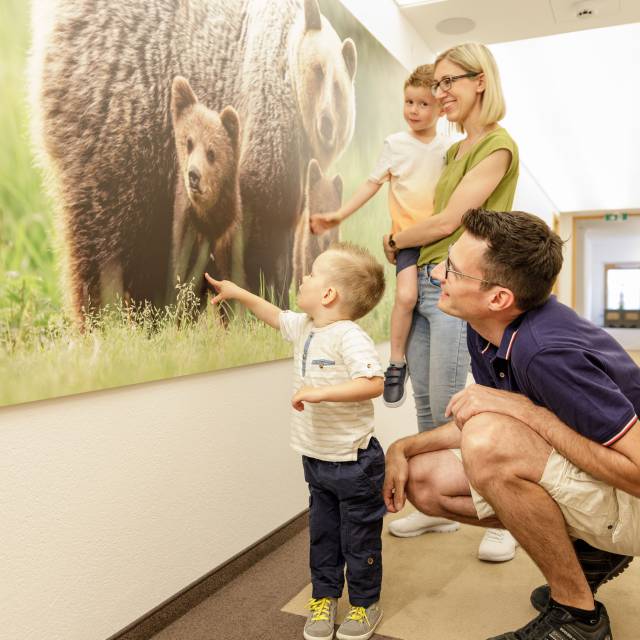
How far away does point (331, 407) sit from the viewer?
5.14 feet

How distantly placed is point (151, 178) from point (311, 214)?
2.80 feet

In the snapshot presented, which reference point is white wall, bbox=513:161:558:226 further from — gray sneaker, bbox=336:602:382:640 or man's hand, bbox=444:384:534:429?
gray sneaker, bbox=336:602:382:640

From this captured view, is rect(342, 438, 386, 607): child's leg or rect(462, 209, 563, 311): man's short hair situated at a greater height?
rect(462, 209, 563, 311): man's short hair

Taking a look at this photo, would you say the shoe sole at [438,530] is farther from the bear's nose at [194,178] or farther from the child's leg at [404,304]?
the bear's nose at [194,178]

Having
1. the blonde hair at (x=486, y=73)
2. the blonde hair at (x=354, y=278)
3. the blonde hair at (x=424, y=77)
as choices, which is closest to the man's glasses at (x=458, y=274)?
the blonde hair at (x=354, y=278)

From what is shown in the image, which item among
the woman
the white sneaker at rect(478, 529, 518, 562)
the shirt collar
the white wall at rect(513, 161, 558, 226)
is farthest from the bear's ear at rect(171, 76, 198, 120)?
the white wall at rect(513, 161, 558, 226)

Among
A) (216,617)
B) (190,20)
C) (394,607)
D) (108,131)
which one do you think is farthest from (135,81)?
(394,607)

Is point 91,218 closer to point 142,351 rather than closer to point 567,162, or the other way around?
point 142,351

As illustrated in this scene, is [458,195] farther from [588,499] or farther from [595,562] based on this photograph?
[595,562]

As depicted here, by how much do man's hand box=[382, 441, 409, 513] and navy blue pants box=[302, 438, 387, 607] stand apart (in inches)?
0.8

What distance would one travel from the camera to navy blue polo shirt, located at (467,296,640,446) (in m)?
1.24

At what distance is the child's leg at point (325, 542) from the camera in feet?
5.26

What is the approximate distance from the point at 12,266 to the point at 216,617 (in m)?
1.03

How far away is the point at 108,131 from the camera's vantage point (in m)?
1.40
